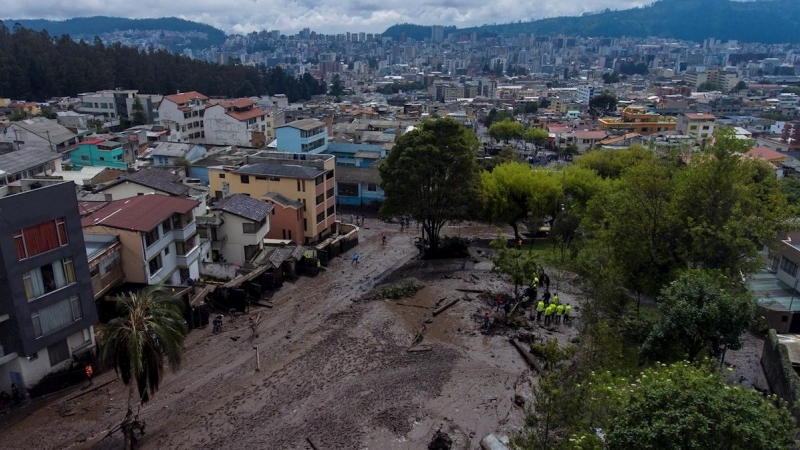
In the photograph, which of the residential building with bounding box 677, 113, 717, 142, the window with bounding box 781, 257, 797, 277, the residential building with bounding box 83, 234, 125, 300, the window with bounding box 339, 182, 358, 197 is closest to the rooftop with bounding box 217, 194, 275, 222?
the residential building with bounding box 83, 234, 125, 300

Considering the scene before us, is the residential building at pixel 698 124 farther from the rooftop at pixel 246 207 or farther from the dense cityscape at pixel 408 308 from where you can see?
the rooftop at pixel 246 207

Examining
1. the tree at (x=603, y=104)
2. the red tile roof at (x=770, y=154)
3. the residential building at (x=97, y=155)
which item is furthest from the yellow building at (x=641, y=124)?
the residential building at (x=97, y=155)

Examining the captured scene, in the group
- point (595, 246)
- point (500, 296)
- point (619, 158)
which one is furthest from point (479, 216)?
point (619, 158)

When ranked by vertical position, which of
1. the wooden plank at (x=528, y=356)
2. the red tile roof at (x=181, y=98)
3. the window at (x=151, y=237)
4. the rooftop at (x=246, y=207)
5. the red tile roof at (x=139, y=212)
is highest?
the red tile roof at (x=181, y=98)

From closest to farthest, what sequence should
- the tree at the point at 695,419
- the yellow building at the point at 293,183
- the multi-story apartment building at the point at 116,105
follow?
the tree at the point at 695,419, the yellow building at the point at 293,183, the multi-story apartment building at the point at 116,105

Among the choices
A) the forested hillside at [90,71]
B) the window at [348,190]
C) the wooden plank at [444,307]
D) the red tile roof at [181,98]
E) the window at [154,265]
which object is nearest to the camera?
the window at [154,265]

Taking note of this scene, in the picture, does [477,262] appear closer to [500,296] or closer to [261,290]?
[500,296]

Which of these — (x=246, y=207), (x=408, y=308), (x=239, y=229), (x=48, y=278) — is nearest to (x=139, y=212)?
(x=48, y=278)
